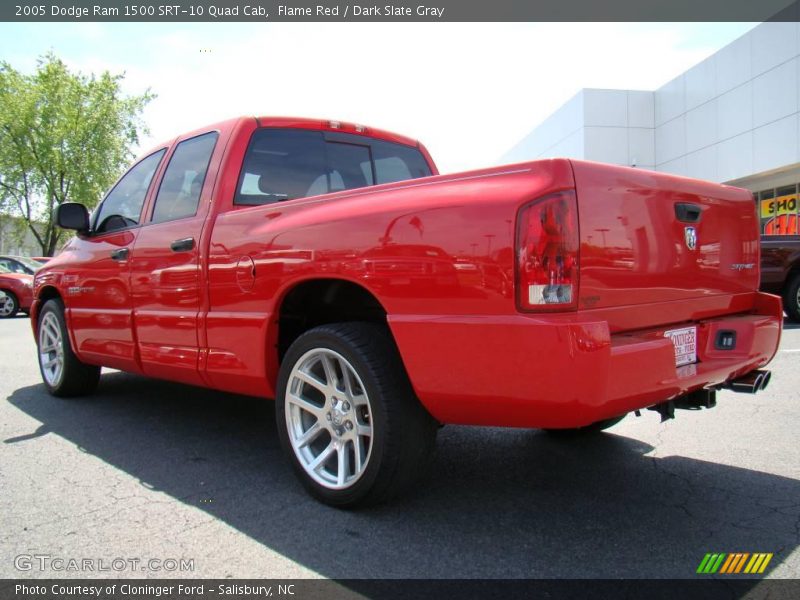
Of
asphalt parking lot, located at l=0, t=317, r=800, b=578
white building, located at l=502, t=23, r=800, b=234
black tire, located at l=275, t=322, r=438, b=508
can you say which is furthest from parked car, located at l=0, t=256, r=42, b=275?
white building, located at l=502, t=23, r=800, b=234

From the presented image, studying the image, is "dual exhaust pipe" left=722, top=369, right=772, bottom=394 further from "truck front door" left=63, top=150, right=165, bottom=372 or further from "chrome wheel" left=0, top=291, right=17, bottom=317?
"chrome wheel" left=0, top=291, right=17, bottom=317

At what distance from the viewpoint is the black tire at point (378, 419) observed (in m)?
2.68

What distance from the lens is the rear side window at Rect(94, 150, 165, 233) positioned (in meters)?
4.49

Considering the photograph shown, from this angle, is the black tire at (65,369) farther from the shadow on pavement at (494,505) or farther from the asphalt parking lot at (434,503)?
the shadow on pavement at (494,505)

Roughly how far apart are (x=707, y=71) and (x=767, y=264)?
19.6 metres

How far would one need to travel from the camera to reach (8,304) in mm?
14977

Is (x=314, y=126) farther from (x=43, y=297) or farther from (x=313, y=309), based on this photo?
(x=43, y=297)

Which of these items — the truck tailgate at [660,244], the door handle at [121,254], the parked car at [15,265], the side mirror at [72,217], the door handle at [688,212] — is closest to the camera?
the truck tailgate at [660,244]

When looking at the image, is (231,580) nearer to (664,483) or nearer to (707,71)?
(664,483)

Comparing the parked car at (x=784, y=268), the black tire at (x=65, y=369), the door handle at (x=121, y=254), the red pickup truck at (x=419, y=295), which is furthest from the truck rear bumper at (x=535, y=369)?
the parked car at (x=784, y=268)

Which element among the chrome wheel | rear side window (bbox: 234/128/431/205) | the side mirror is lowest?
the chrome wheel

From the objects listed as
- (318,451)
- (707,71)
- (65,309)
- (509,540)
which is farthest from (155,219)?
(707,71)

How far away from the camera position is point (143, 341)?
408cm

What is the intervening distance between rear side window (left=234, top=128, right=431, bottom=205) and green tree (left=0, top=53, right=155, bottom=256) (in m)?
34.5
